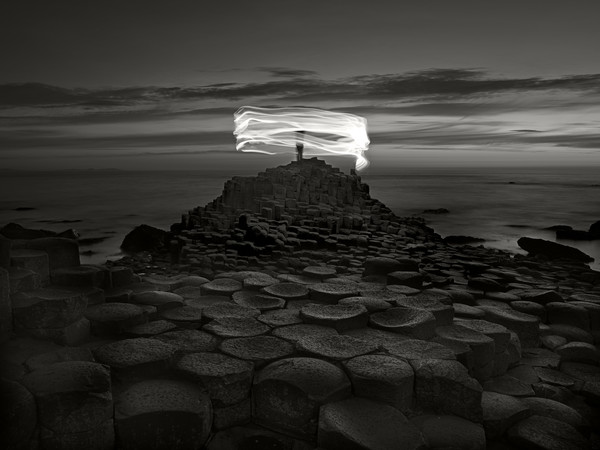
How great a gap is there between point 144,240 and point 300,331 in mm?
12174

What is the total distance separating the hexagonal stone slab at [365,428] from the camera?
2793mm

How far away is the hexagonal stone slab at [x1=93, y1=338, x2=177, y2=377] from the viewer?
10.7 feet

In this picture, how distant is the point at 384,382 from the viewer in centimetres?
320

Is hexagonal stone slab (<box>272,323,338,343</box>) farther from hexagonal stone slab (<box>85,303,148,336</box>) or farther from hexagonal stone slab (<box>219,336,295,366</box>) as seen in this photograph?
hexagonal stone slab (<box>85,303,148,336</box>)

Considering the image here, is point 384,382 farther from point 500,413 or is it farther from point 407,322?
point 407,322

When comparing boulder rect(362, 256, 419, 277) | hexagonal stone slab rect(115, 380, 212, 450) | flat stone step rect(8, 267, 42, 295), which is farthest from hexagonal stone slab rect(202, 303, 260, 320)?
boulder rect(362, 256, 419, 277)

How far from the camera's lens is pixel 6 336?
340 cm

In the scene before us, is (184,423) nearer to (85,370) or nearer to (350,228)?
(85,370)

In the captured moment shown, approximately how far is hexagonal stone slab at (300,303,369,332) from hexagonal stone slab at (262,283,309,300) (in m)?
0.43

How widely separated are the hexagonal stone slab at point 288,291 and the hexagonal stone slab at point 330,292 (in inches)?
4.1

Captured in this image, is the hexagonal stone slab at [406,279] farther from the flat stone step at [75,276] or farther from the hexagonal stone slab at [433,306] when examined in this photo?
the flat stone step at [75,276]

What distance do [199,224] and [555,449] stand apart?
13478mm

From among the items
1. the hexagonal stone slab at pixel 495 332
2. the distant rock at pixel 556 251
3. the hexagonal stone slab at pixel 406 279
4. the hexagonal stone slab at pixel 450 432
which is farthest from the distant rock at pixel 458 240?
the hexagonal stone slab at pixel 450 432

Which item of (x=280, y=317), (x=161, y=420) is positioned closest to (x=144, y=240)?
(x=280, y=317)
